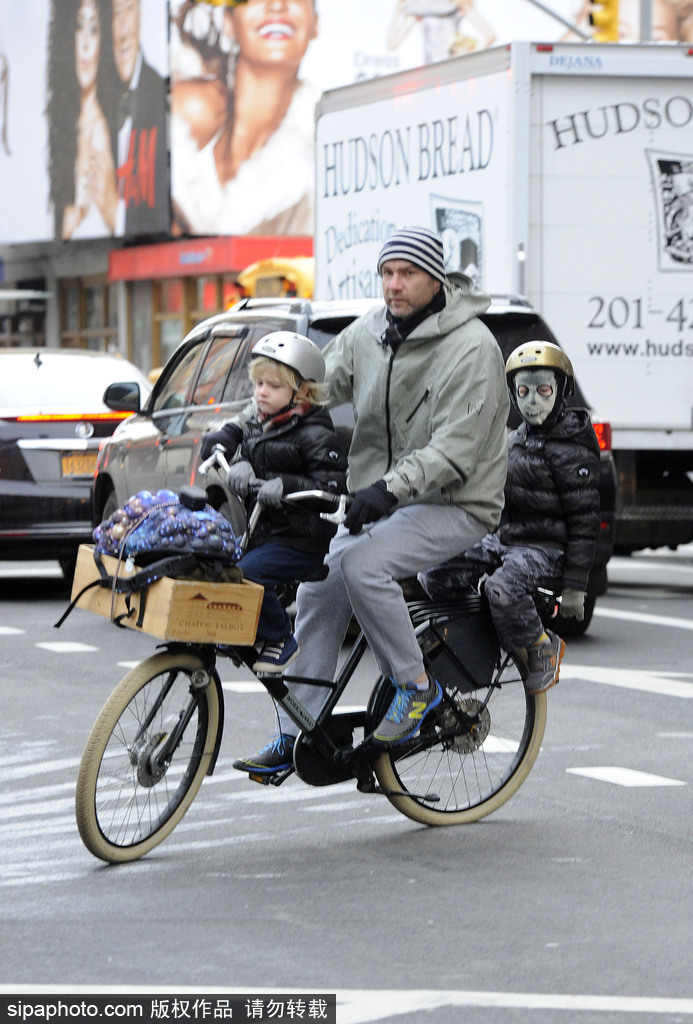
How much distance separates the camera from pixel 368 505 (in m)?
5.41

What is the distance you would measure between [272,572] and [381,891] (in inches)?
39.3

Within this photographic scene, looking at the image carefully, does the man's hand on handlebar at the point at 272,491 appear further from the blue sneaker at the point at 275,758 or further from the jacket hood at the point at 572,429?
the jacket hood at the point at 572,429

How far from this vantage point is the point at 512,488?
6.42 meters

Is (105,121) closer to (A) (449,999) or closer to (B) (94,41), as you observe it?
(B) (94,41)

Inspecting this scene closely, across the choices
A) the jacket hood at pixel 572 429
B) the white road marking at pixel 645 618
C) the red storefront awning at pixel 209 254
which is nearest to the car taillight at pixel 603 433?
the white road marking at pixel 645 618

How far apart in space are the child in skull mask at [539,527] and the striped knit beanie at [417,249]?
2.68ft

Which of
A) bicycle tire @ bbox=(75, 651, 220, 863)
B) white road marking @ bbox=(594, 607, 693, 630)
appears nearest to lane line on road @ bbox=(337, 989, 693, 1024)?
bicycle tire @ bbox=(75, 651, 220, 863)

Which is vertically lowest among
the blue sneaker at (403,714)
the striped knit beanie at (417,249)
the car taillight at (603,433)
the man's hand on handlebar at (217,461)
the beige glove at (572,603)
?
the blue sneaker at (403,714)

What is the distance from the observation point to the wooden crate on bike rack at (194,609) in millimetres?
5320

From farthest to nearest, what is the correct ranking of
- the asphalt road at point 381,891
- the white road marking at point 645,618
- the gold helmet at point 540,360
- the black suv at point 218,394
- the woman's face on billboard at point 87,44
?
the woman's face on billboard at point 87,44, the white road marking at point 645,618, the black suv at point 218,394, the gold helmet at point 540,360, the asphalt road at point 381,891

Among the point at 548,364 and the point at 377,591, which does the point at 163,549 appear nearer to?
the point at 377,591

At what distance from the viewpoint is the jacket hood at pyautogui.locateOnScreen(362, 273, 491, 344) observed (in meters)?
5.77

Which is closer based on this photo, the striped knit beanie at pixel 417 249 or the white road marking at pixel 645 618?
the striped knit beanie at pixel 417 249

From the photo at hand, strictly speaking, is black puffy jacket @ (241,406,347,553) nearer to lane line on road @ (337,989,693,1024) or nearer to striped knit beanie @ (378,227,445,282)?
striped knit beanie @ (378,227,445,282)
